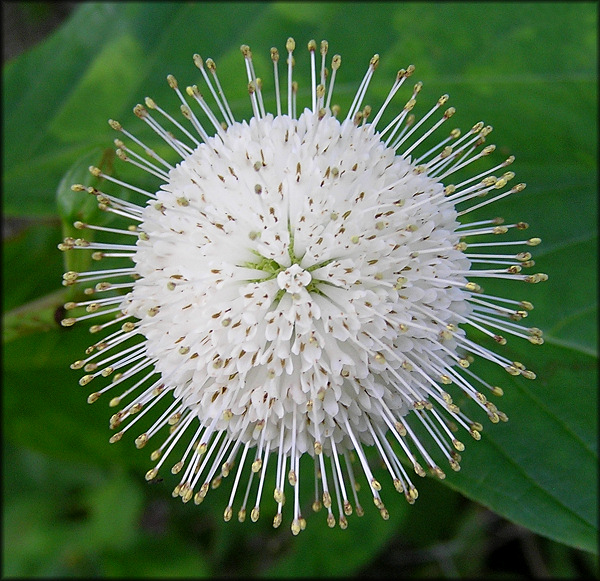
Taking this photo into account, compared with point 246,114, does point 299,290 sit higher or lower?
lower

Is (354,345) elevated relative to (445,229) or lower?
→ lower

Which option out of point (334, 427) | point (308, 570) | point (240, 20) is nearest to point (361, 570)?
point (308, 570)

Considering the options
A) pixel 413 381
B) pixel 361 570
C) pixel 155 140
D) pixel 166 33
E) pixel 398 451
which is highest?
pixel 166 33

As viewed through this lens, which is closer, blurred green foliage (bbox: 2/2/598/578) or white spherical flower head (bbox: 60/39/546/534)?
white spherical flower head (bbox: 60/39/546/534)

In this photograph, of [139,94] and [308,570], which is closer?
[139,94]

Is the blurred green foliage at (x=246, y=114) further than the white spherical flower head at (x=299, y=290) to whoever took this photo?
Yes

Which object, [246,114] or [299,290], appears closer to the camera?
[299,290]

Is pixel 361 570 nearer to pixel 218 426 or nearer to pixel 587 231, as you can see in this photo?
pixel 587 231

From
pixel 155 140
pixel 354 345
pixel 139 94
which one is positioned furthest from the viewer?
pixel 139 94
